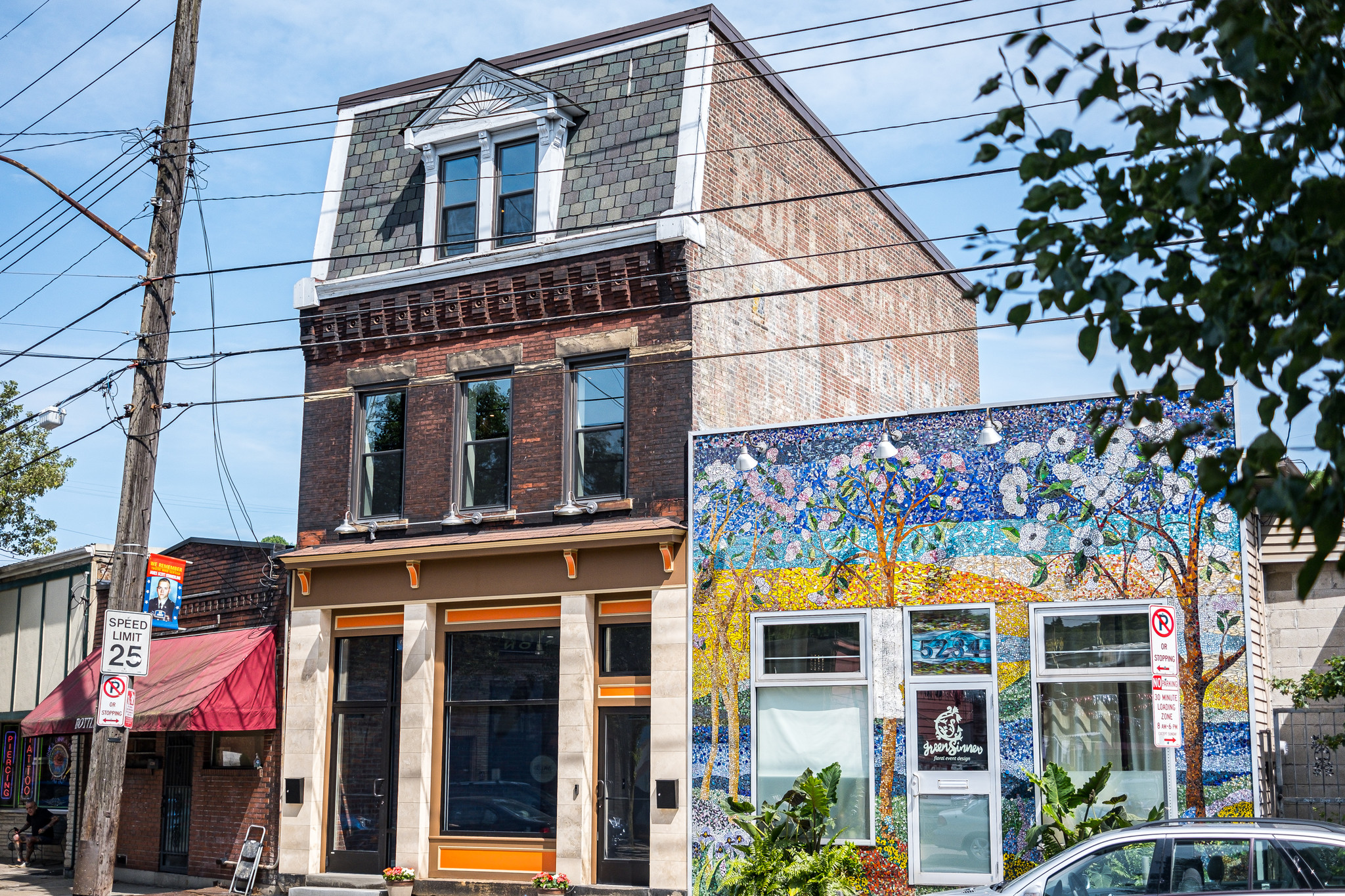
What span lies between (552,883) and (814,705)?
169 inches

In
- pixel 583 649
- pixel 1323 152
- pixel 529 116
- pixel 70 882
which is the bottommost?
pixel 70 882

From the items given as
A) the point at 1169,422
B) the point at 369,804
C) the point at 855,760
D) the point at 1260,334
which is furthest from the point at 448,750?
the point at 1260,334

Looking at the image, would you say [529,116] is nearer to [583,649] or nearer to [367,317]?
[367,317]

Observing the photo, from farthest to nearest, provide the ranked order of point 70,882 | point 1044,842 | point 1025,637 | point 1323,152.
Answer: point 70,882 → point 1025,637 → point 1044,842 → point 1323,152

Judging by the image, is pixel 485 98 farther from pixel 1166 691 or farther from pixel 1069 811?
pixel 1166 691

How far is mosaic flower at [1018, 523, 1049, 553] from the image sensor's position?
1598cm

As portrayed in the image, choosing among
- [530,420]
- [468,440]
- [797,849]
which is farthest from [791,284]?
[797,849]

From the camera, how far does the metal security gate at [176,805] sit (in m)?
22.6

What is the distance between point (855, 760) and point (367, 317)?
10.4 meters

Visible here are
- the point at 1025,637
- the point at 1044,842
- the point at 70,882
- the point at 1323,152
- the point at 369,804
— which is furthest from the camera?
the point at 70,882

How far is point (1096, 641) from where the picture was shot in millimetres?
15680

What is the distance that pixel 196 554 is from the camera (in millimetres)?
24188

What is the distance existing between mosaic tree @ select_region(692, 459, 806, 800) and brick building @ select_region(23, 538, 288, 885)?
24.8 feet

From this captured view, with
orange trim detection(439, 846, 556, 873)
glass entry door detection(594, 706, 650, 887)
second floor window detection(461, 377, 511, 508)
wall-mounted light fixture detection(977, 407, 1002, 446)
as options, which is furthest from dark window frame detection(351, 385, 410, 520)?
wall-mounted light fixture detection(977, 407, 1002, 446)
